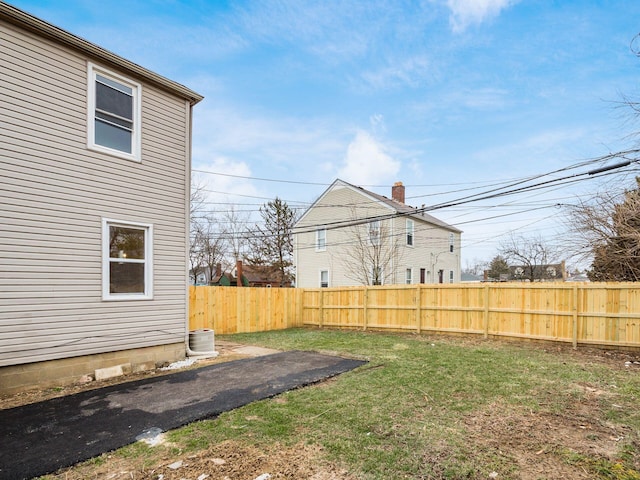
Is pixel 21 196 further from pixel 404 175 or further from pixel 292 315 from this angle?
pixel 404 175

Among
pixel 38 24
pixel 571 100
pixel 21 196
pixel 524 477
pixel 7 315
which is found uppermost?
pixel 571 100

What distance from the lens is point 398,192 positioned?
2119cm

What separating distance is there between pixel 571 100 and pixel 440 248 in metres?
13.6

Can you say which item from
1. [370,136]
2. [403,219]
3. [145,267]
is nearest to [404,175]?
[403,219]

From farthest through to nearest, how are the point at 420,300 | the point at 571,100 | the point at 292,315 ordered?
the point at 292,315
the point at 420,300
the point at 571,100

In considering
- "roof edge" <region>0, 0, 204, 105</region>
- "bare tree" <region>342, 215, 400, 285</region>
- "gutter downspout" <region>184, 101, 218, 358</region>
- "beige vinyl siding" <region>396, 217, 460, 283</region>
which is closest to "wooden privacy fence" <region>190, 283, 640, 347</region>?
"gutter downspout" <region>184, 101, 218, 358</region>

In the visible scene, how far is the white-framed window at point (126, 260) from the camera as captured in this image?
5.93 m

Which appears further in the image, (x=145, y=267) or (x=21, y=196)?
(x=145, y=267)

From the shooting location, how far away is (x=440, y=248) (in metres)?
22.4

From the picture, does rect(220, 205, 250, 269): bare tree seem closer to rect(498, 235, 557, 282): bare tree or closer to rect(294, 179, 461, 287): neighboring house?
rect(294, 179, 461, 287): neighboring house

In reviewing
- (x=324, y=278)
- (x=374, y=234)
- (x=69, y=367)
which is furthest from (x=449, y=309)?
(x=324, y=278)

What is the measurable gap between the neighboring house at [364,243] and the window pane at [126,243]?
35.0ft

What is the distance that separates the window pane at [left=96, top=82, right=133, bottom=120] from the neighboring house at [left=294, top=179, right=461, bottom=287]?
10967mm

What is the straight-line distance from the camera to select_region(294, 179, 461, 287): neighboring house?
17.9m
